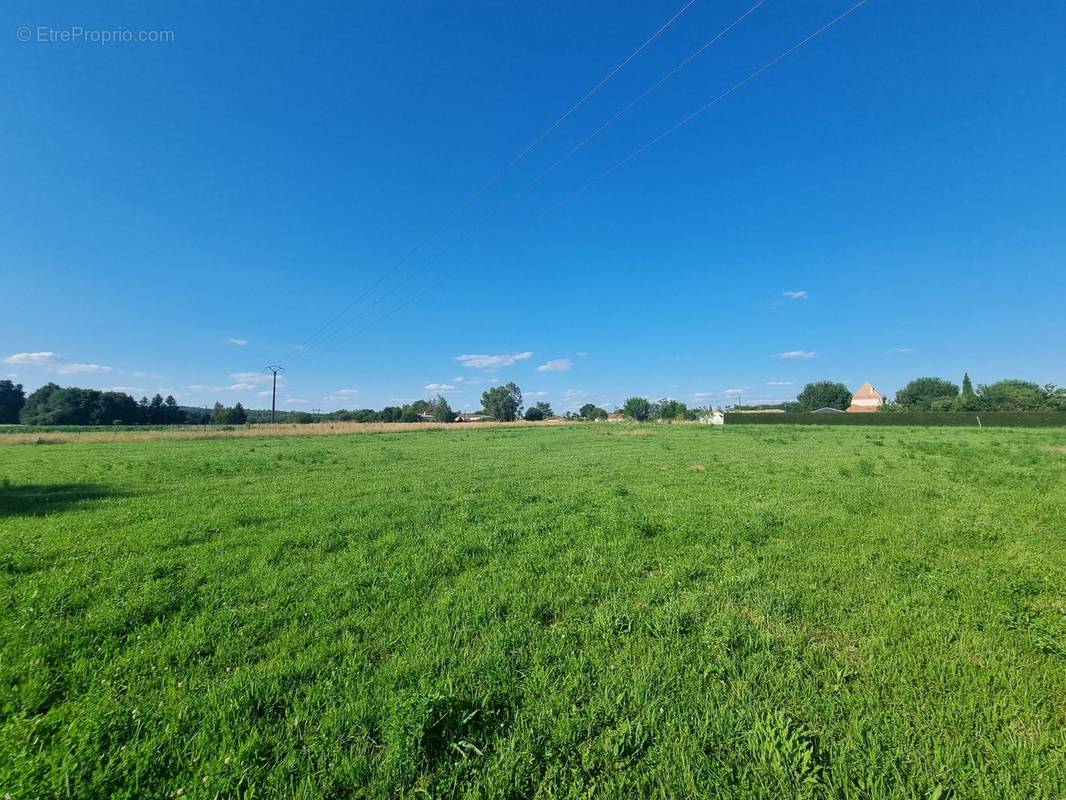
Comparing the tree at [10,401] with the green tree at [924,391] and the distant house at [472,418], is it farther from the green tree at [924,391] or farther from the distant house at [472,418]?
the green tree at [924,391]

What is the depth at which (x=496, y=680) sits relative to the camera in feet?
10.2

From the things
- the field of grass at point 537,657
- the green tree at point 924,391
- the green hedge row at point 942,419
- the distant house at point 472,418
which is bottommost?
the field of grass at point 537,657

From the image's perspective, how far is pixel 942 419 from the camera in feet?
182

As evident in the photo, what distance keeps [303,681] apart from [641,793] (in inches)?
97.8

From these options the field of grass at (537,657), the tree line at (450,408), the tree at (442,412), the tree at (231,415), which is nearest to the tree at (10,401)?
the tree line at (450,408)

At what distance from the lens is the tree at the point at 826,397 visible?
11825cm

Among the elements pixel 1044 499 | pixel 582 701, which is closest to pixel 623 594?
pixel 582 701

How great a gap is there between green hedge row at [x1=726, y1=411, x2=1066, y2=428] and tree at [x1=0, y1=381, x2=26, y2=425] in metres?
148

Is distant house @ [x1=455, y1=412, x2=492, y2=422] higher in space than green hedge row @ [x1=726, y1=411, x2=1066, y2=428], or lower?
higher

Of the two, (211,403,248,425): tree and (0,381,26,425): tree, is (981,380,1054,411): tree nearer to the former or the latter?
(211,403,248,425): tree

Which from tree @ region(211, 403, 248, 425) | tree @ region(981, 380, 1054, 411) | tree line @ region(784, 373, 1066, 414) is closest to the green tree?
tree line @ region(784, 373, 1066, 414)

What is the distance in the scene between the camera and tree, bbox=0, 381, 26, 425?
3475 inches

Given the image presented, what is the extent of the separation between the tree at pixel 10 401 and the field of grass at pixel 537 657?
12973cm

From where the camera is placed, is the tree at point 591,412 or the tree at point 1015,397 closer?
the tree at point 1015,397
